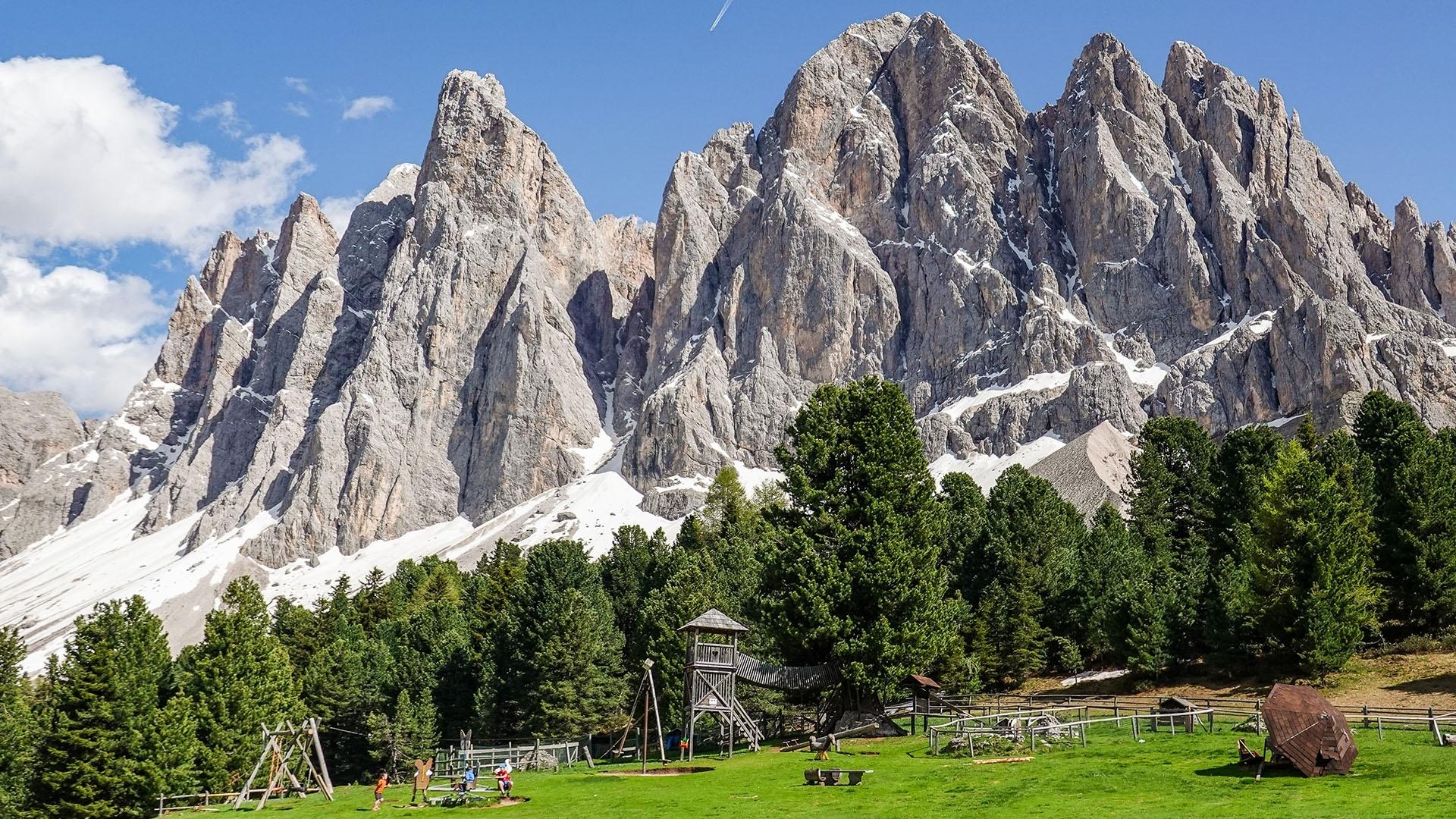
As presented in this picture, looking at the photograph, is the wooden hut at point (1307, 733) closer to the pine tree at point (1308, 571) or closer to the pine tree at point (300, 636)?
the pine tree at point (1308, 571)

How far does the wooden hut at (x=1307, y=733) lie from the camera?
3034cm

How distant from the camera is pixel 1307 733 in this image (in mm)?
30531

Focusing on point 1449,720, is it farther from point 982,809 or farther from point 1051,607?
point 1051,607

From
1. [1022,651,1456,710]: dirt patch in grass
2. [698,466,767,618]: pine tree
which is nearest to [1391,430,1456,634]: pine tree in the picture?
[1022,651,1456,710]: dirt patch in grass

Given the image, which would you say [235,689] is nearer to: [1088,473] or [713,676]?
[713,676]

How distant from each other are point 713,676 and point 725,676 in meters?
0.55

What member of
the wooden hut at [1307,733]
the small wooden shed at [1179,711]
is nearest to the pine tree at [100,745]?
the small wooden shed at [1179,711]

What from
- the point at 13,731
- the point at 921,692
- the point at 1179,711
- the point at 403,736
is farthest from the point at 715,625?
the point at 13,731

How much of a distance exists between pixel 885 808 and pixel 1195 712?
17.1 metres

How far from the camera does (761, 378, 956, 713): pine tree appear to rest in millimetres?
49406

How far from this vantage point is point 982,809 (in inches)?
1114

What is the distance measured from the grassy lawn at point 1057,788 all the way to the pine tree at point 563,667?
24209 mm

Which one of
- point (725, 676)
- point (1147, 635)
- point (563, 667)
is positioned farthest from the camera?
point (563, 667)

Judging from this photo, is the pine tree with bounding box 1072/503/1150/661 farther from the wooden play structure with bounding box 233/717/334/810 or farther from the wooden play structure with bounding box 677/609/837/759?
the wooden play structure with bounding box 233/717/334/810
